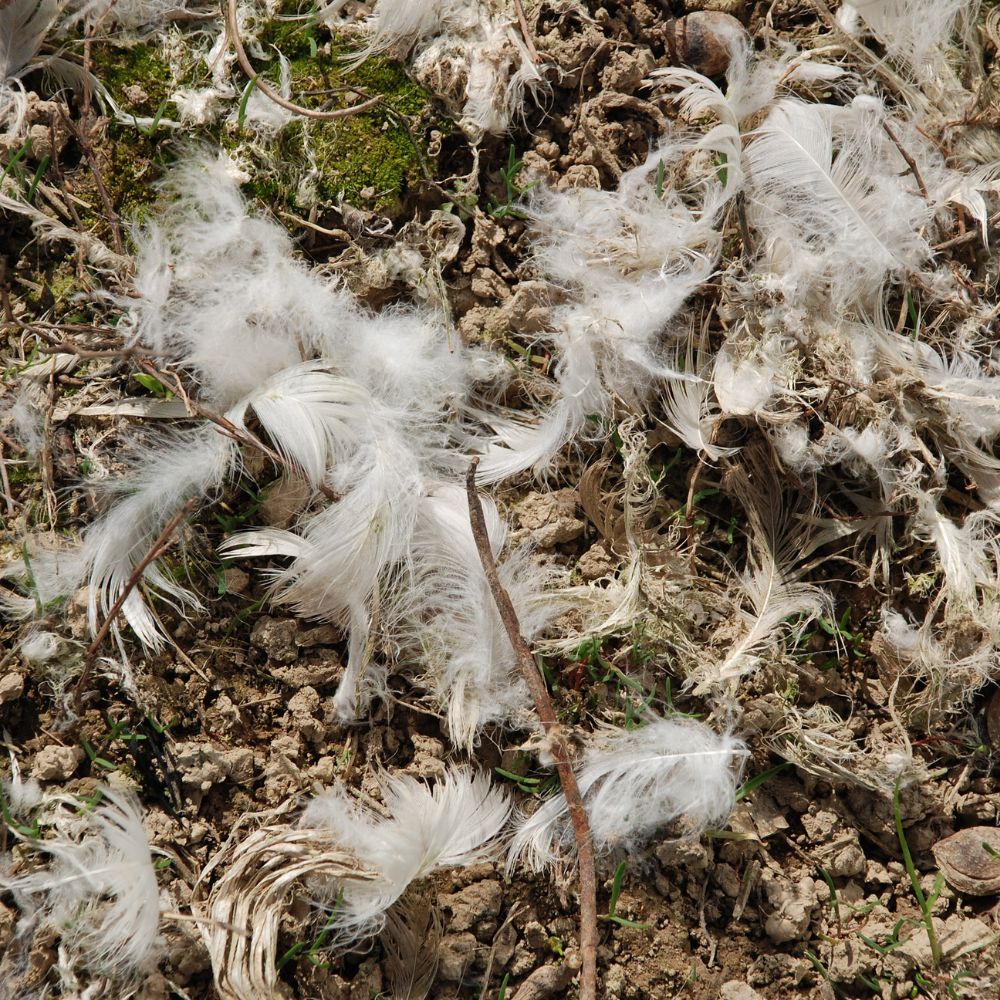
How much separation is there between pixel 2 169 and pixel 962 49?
2506 millimetres

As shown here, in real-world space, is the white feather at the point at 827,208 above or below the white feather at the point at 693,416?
above

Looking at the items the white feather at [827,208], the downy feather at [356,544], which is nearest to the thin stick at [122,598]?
the downy feather at [356,544]

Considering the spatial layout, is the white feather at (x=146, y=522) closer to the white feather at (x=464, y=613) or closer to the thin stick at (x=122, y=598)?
the thin stick at (x=122, y=598)

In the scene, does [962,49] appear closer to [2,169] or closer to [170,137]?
[170,137]

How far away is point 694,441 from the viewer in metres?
2.23

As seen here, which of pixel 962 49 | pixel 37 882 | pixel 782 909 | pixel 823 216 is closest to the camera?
pixel 37 882

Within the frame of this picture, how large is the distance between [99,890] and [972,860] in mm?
2006

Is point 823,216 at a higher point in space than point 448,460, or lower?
higher

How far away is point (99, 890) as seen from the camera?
1.94 metres

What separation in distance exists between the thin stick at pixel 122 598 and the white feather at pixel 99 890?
0.24m

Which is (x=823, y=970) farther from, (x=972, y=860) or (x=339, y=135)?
(x=339, y=135)

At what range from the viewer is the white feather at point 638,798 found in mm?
2059

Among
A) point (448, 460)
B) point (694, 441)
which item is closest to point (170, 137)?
point (448, 460)

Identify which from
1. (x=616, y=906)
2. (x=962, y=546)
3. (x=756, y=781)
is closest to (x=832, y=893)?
(x=756, y=781)
